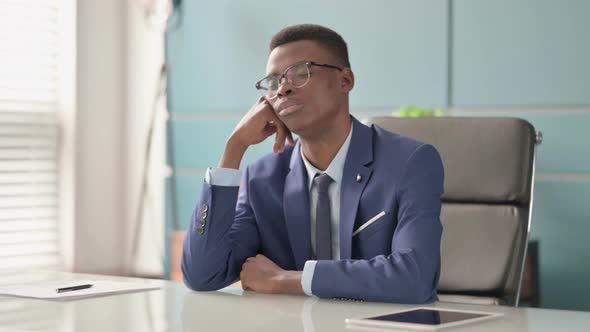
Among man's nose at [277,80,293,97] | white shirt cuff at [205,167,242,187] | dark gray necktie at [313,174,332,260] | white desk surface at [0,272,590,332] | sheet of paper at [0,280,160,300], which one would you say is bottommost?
sheet of paper at [0,280,160,300]

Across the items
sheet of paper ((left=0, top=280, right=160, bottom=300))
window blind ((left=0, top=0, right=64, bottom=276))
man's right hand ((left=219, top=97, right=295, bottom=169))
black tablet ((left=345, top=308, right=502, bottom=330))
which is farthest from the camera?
window blind ((left=0, top=0, right=64, bottom=276))

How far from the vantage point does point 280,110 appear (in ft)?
7.47

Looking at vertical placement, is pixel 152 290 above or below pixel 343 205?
below

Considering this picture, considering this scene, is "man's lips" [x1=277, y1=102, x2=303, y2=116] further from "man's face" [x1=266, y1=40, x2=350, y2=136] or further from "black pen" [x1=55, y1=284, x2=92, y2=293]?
"black pen" [x1=55, y1=284, x2=92, y2=293]

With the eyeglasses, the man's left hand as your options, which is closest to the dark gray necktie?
the man's left hand

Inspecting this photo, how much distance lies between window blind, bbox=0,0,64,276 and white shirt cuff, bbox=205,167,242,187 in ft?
8.69

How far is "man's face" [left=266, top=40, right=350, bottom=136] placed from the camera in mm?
2270

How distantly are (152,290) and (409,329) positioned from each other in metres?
0.72

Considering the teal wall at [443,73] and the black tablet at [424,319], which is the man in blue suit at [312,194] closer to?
the black tablet at [424,319]

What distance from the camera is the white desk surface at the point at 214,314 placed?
1.46 metres

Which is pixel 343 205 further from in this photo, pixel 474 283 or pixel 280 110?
pixel 474 283

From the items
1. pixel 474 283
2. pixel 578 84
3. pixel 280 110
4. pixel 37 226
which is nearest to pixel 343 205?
pixel 280 110

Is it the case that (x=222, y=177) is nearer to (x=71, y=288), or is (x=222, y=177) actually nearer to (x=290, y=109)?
(x=290, y=109)

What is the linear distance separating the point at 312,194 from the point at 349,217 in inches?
6.3
